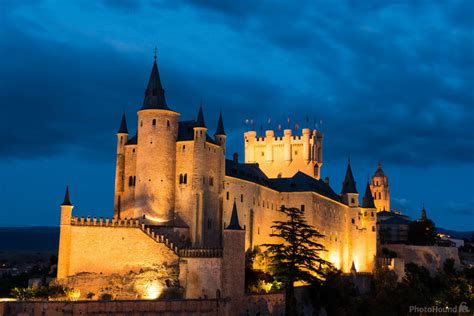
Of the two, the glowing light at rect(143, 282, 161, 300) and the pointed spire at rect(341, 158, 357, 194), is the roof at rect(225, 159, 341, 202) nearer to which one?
the pointed spire at rect(341, 158, 357, 194)

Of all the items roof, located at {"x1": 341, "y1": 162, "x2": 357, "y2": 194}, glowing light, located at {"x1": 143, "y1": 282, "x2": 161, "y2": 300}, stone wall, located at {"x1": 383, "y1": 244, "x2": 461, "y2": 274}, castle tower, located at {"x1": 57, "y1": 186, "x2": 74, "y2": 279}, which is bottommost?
glowing light, located at {"x1": 143, "y1": 282, "x2": 161, "y2": 300}

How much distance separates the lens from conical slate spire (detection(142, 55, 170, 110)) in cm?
6969

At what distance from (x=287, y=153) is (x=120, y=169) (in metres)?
37.6

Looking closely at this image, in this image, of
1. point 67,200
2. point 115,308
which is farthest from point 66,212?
point 115,308

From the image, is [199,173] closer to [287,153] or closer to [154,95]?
[154,95]

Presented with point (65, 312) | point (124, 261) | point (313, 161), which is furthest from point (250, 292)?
point (313, 161)

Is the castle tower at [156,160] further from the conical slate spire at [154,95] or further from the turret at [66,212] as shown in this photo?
the turret at [66,212]

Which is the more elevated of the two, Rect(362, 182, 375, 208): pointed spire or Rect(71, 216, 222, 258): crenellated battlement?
Rect(362, 182, 375, 208): pointed spire

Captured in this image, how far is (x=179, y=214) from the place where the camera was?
225ft

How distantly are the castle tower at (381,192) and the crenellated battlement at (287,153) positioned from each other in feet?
190

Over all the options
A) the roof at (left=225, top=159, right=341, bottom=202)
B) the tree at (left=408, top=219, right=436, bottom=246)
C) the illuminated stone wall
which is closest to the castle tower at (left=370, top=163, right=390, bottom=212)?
the tree at (left=408, top=219, right=436, bottom=246)

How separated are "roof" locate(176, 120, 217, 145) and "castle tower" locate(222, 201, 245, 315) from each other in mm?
12075

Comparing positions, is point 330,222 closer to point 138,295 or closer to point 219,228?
point 219,228

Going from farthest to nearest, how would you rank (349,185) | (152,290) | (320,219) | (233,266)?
(349,185) < (320,219) < (152,290) < (233,266)
